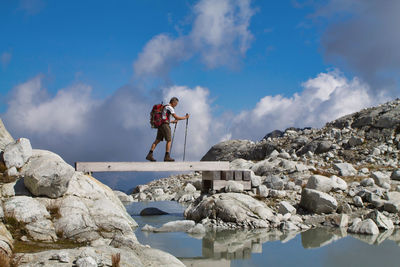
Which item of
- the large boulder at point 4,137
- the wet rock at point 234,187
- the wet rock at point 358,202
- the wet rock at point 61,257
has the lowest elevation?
the wet rock at point 61,257

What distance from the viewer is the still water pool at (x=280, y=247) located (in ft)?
37.8

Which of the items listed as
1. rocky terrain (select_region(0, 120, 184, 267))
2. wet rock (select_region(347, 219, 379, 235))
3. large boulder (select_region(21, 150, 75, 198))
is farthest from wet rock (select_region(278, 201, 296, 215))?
large boulder (select_region(21, 150, 75, 198))

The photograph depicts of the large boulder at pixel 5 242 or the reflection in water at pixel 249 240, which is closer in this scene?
the large boulder at pixel 5 242

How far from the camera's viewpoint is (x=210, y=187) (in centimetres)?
2045

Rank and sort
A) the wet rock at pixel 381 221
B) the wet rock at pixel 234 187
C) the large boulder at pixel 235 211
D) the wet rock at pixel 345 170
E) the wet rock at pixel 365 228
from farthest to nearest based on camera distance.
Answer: the wet rock at pixel 345 170 < the wet rock at pixel 234 187 < the large boulder at pixel 235 211 < the wet rock at pixel 381 221 < the wet rock at pixel 365 228

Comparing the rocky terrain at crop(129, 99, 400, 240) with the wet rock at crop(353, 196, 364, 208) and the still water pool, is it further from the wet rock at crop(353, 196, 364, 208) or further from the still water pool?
the still water pool

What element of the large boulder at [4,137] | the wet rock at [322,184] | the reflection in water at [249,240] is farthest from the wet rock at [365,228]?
the large boulder at [4,137]

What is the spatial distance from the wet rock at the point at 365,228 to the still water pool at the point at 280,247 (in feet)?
1.00

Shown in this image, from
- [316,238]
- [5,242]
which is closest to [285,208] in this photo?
[316,238]

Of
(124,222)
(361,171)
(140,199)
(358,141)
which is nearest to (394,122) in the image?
(358,141)

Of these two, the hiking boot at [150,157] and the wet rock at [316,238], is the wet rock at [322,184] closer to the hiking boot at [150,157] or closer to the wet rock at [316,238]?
the wet rock at [316,238]

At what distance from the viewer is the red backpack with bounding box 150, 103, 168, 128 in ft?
53.2

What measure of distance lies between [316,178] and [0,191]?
14.3m

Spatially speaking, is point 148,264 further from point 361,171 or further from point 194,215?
point 361,171
